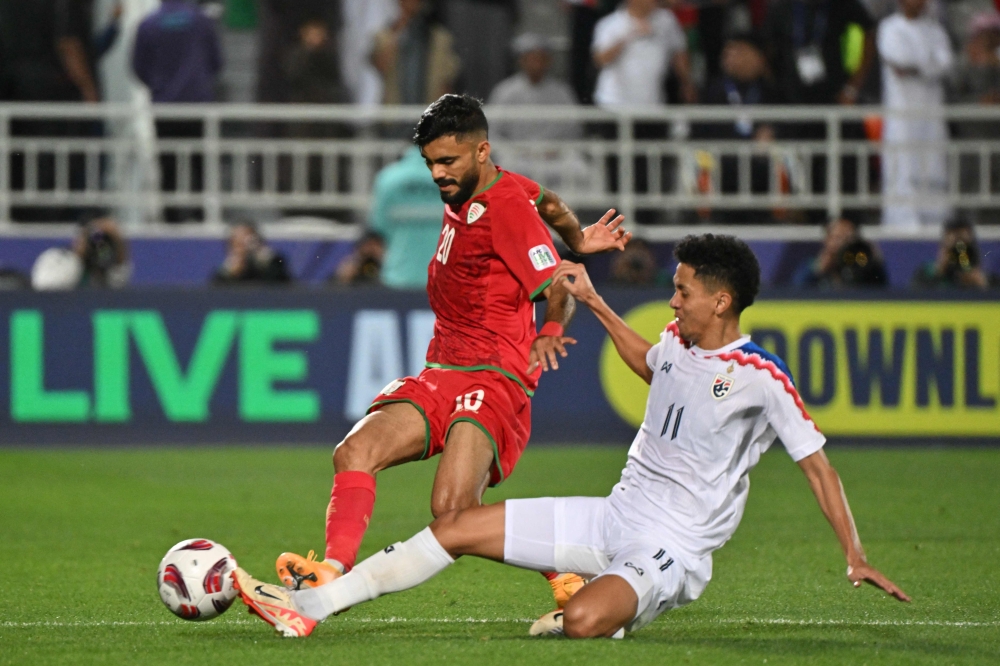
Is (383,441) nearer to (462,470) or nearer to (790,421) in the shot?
(462,470)

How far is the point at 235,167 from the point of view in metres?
15.0

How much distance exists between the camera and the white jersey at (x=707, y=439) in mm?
5684

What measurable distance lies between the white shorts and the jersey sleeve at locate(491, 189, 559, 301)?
95cm

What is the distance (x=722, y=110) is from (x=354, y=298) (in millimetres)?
3849

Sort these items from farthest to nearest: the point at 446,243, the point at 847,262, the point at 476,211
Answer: the point at 847,262 → the point at 446,243 → the point at 476,211

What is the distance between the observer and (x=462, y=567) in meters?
8.10

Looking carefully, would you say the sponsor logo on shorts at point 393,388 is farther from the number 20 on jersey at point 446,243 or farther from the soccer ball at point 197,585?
the soccer ball at point 197,585

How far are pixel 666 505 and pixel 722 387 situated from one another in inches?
18.3

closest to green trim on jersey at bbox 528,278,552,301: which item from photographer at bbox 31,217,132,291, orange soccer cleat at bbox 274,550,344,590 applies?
orange soccer cleat at bbox 274,550,344,590

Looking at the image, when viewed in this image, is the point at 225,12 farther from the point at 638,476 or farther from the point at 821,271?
the point at 638,476

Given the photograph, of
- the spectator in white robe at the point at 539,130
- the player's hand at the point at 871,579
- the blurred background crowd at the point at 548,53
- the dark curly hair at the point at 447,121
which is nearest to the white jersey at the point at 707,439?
the player's hand at the point at 871,579

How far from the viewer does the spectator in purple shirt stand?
48.4ft


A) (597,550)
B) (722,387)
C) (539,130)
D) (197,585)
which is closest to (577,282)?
(722,387)

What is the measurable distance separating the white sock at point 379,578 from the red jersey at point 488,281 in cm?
111
